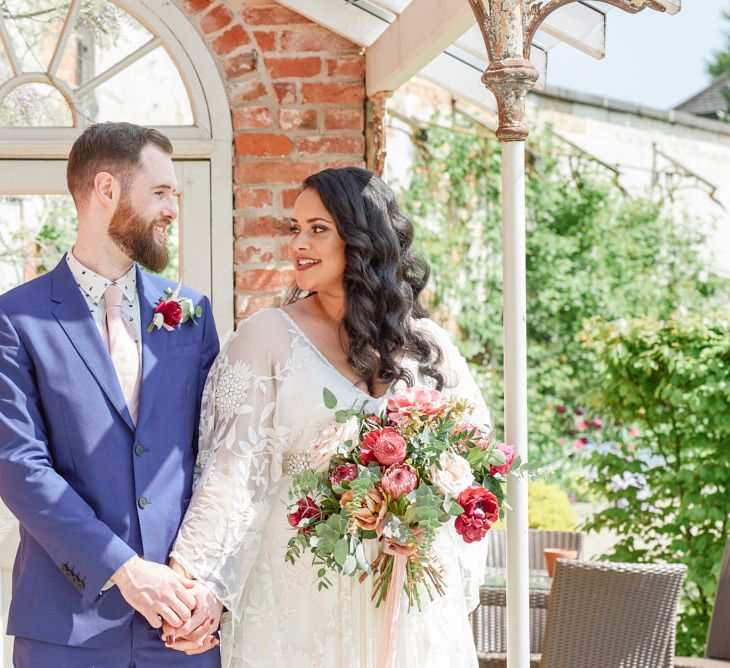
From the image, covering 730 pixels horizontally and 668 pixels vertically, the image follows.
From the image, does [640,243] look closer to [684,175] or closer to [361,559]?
[684,175]

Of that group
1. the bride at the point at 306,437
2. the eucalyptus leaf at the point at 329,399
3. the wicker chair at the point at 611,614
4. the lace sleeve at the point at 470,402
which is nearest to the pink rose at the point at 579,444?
the wicker chair at the point at 611,614

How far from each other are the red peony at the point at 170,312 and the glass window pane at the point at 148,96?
1690 mm

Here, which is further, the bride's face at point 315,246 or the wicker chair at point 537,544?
the wicker chair at point 537,544

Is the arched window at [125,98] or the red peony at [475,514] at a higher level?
the arched window at [125,98]

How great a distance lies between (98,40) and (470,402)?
2.36 meters

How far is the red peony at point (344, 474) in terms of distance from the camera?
257 cm

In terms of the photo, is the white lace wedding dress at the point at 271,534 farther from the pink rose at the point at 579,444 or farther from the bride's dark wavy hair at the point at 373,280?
the pink rose at the point at 579,444

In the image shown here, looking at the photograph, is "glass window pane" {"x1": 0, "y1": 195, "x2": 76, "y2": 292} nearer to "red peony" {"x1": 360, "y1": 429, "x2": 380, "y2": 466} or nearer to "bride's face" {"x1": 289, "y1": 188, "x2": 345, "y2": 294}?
"bride's face" {"x1": 289, "y1": 188, "x2": 345, "y2": 294}

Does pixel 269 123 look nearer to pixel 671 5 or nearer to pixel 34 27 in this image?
pixel 34 27

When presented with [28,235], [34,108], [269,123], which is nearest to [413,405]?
[269,123]

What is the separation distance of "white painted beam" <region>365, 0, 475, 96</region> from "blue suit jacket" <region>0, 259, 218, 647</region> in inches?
56.8

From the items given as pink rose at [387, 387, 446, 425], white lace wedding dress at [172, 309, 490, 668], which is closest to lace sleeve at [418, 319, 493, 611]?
white lace wedding dress at [172, 309, 490, 668]

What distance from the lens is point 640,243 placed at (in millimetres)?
11383

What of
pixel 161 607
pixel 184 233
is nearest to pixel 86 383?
pixel 161 607
